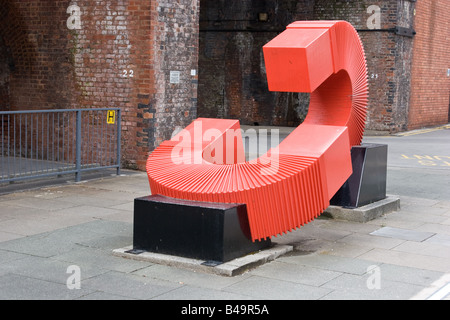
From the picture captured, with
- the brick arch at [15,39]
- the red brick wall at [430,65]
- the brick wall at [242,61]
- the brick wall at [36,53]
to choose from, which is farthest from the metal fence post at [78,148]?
the red brick wall at [430,65]

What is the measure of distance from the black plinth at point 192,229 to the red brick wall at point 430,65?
16933mm

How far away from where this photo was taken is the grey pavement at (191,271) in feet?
19.0

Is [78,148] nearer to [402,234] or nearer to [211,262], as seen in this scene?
[211,262]

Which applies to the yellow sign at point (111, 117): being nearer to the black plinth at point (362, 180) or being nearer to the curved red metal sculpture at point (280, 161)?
the curved red metal sculpture at point (280, 161)

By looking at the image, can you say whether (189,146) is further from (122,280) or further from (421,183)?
(421,183)

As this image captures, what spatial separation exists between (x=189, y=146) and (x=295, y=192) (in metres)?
1.74

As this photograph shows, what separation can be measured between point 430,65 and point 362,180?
15789 mm

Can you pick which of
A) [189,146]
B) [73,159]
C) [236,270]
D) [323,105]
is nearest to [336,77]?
[323,105]

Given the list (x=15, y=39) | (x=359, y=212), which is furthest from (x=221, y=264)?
(x=15, y=39)

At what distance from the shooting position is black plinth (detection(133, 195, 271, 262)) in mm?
6383

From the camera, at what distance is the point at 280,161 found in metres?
7.20

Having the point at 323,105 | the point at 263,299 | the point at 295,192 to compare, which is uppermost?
the point at 323,105

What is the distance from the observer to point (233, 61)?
2234 centimetres
